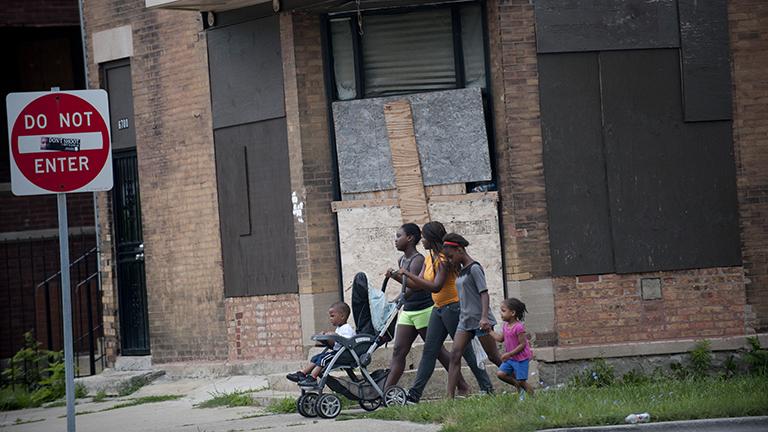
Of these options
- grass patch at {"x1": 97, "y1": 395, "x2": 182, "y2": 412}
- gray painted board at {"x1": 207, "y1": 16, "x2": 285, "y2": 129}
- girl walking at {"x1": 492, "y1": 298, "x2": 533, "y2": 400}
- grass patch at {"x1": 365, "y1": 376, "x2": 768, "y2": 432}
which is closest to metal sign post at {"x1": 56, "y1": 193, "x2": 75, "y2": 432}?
grass patch at {"x1": 365, "y1": 376, "x2": 768, "y2": 432}

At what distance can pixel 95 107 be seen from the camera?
30.0 feet

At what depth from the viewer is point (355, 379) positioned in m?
12.1

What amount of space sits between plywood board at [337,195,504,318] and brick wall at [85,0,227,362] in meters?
2.25

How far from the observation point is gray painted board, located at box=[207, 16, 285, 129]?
607 inches

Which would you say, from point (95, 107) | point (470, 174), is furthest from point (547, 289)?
point (95, 107)

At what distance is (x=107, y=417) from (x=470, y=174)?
505 centimetres

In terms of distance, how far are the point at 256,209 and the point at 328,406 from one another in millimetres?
4586

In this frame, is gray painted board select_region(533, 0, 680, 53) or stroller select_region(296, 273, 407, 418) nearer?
stroller select_region(296, 273, 407, 418)

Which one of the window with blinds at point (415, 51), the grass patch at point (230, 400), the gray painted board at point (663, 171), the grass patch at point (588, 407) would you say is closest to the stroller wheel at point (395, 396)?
the grass patch at point (588, 407)

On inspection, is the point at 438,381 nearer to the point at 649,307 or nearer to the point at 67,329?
the point at 649,307

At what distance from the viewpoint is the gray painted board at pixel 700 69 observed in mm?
14508

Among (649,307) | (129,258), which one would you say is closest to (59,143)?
(649,307)

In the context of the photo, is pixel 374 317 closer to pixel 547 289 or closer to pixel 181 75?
pixel 547 289

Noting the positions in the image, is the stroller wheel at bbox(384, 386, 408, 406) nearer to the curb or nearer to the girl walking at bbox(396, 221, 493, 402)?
the girl walking at bbox(396, 221, 493, 402)
